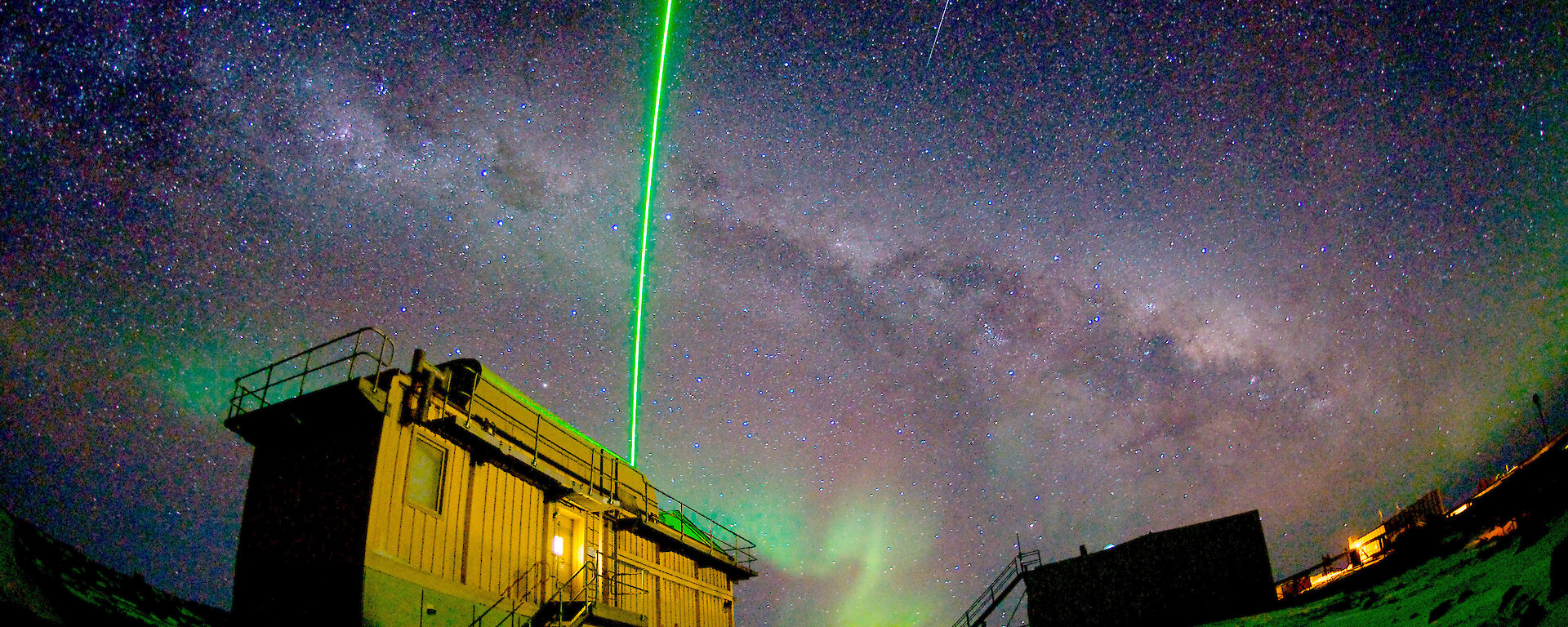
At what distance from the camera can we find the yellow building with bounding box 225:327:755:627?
12984 mm

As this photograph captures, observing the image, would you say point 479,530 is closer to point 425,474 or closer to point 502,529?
point 502,529

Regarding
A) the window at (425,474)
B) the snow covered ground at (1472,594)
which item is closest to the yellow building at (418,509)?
the window at (425,474)

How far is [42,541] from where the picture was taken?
1176 cm

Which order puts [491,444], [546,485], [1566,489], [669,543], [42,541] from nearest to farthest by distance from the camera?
[42,541] → [491,444] → [546,485] → [1566,489] → [669,543]

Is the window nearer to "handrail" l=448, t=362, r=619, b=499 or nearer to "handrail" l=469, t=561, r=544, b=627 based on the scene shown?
"handrail" l=448, t=362, r=619, b=499

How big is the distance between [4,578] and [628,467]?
1453 cm

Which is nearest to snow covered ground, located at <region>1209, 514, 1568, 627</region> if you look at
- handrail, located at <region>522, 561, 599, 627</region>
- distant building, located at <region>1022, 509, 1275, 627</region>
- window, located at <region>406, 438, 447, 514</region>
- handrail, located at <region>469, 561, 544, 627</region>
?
distant building, located at <region>1022, 509, 1275, 627</region>

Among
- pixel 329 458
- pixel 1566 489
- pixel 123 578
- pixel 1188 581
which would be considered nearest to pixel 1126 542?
pixel 1188 581

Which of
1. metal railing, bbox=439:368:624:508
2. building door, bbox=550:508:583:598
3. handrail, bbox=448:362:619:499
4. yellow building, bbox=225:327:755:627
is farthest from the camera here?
building door, bbox=550:508:583:598

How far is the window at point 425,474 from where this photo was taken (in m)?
14.2

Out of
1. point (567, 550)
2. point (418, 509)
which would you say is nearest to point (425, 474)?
point (418, 509)

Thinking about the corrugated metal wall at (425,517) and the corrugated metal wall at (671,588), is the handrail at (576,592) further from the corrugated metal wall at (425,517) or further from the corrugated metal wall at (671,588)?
the corrugated metal wall at (425,517)

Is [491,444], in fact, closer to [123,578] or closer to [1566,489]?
[123,578]

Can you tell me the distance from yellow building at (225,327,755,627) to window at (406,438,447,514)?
1.0 inches
